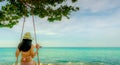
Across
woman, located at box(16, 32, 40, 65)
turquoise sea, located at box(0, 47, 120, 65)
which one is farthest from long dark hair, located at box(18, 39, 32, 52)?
turquoise sea, located at box(0, 47, 120, 65)

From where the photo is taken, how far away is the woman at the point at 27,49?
367 inches

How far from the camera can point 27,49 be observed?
9406mm

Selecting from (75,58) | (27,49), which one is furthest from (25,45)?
(75,58)

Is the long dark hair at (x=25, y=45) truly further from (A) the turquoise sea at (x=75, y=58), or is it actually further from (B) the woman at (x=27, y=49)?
(A) the turquoise sea at (x=75, y=58)

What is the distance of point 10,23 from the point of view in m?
14.2

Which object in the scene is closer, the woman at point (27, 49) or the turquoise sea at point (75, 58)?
the woman at point (27, 49)

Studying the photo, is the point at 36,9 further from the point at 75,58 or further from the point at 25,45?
the point at 75,58

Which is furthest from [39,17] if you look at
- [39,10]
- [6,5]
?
[6,5]

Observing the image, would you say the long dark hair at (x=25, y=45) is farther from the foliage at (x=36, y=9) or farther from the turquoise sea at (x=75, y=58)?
the turquoise sea at (x=75, y=58)

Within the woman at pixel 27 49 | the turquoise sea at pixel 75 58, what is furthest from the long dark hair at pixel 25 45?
the turquoise sea at pixel 75 58

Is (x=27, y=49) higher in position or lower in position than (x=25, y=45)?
lower

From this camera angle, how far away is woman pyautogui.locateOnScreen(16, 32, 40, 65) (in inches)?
367

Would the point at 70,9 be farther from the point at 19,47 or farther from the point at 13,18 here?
the point at 19,47

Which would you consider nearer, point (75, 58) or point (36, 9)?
point (36, 9)
